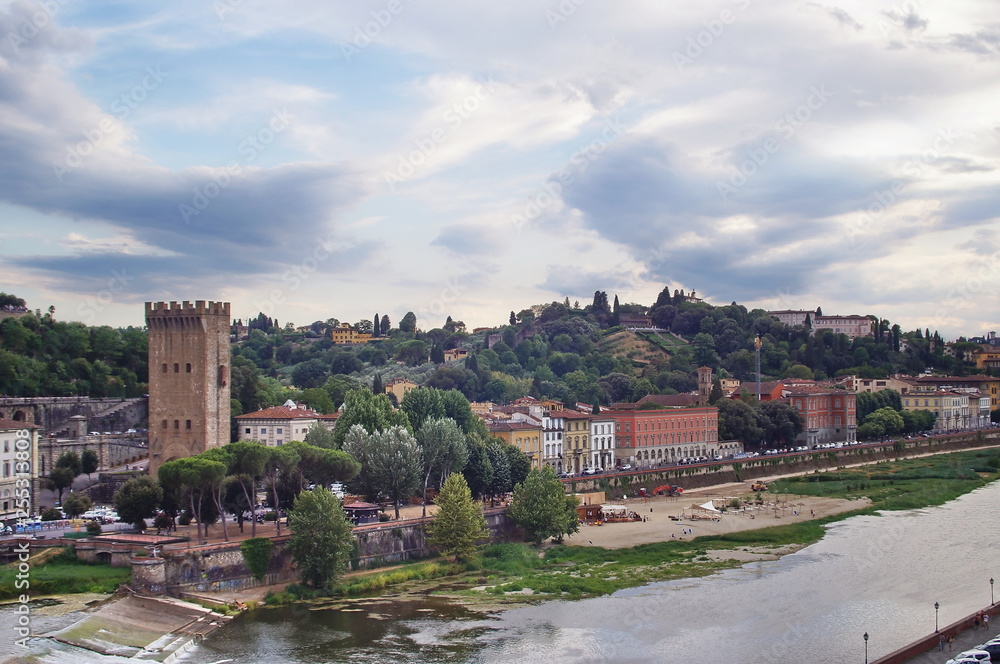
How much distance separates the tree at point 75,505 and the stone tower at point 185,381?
3.92 meters

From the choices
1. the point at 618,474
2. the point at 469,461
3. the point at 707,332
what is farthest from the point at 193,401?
the point at 707,332

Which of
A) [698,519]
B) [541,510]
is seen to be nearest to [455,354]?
[698,519]

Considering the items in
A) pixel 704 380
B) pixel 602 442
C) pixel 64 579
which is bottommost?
pixel 64 579

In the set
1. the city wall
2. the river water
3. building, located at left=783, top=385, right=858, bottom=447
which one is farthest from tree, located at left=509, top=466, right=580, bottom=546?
building, located at left=783, top=385, right=858, bottom=447

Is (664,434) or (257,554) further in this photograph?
(664,434)

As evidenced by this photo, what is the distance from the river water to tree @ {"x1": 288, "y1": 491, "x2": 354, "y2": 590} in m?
2.07

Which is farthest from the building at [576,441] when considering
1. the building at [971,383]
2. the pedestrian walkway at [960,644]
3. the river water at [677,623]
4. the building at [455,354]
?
the building at [455,354]

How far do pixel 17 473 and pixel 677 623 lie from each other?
3141cm

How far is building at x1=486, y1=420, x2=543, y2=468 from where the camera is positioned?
233 feet

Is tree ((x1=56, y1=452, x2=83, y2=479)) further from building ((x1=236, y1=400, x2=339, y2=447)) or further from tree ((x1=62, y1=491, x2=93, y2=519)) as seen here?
building ((x1=236, y1=400, x2=339, y2=447))

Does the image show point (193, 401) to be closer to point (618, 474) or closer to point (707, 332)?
point (618, 474)

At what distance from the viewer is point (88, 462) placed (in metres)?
53.0

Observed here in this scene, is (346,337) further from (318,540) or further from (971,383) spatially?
(318,540)

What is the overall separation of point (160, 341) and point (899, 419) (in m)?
86.0
